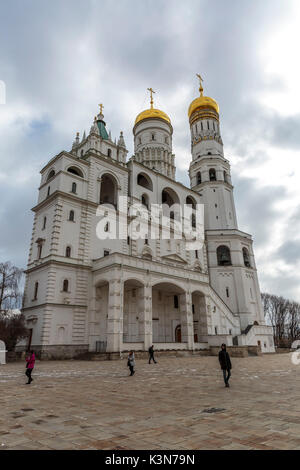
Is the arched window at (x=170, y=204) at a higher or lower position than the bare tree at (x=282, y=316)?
higher

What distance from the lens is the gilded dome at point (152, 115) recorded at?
5247 centimetres

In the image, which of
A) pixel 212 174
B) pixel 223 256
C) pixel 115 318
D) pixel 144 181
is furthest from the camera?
pixel 212 174

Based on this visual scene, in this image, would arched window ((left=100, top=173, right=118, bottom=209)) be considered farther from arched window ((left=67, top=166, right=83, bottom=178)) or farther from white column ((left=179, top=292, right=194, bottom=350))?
white column ((left=179, top=292, right=194, bottom=350))

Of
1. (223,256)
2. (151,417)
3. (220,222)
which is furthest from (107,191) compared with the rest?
(151,417)

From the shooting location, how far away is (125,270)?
88.5 ft

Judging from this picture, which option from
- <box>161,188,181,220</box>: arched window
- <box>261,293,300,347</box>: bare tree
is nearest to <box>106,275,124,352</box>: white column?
<box>161,188,181,220</box>: arched window

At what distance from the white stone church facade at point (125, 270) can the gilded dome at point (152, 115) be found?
885cm

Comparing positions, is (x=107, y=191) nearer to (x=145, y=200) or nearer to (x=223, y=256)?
(x=145, y=200)

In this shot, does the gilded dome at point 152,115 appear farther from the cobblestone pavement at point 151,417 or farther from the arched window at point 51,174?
the cobblestone pavement at point 151,417

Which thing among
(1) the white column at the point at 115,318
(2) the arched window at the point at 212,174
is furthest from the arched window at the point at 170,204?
(1) the white column at the point at 115,318

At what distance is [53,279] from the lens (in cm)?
2619

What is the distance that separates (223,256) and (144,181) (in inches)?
615

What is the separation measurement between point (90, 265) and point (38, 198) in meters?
10.2

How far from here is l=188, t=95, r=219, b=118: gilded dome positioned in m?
53.2
